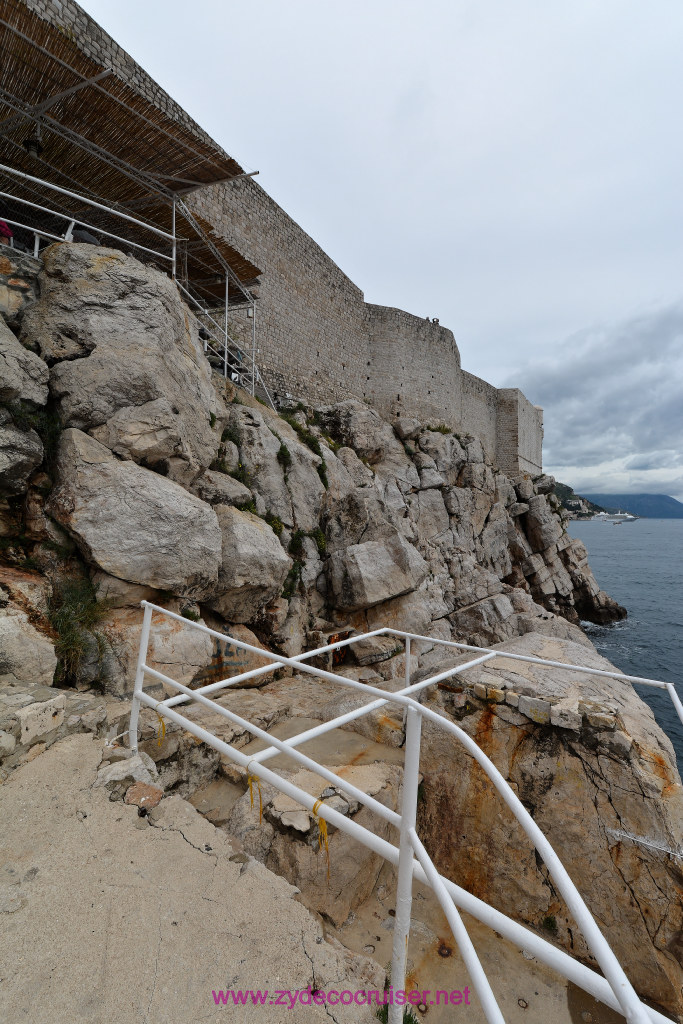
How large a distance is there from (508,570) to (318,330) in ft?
43.8

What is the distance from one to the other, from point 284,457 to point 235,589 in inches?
156

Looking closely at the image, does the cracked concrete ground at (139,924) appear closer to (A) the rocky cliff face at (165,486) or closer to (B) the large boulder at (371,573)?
(A) the rocky cliff face at (165,486)

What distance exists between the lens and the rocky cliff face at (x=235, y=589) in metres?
3.37

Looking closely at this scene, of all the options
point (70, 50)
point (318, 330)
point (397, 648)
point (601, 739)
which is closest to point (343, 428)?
point (318, 330)

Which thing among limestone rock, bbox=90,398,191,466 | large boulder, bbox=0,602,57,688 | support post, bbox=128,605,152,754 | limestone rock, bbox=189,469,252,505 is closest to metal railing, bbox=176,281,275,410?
limestone rock, bbox=189,469,252,505

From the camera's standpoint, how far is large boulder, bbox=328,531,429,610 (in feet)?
32.9

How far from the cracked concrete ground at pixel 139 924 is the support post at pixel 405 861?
0.31 metres

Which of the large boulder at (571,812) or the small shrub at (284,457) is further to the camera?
the small shrub at (284,457)

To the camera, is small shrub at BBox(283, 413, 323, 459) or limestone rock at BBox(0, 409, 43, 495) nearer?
limestone rock at BBox(0, 409, 43, 495)

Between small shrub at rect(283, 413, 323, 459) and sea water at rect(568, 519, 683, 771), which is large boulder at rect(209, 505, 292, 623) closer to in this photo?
small shrub at rect(283, 413, 323, 459)

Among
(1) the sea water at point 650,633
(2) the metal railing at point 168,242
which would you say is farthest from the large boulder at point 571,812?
(1) the sea water at point 650,633

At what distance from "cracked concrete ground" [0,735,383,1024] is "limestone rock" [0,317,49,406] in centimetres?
436

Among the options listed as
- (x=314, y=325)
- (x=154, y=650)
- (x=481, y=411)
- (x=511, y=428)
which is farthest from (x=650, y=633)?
(x=154, y=650)

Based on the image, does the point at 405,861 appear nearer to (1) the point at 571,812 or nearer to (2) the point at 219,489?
(1) the point at 571,812
